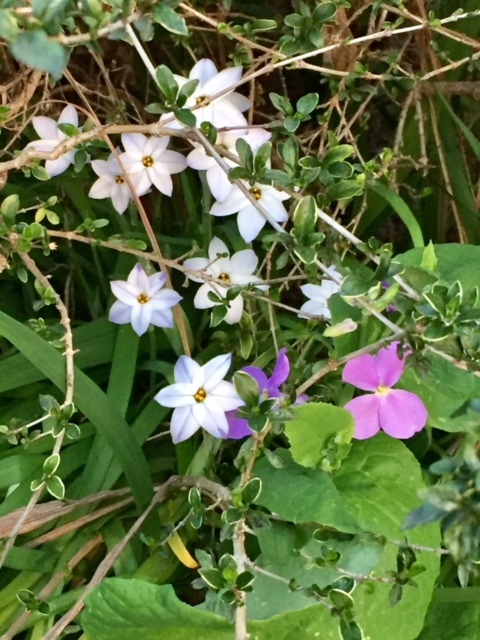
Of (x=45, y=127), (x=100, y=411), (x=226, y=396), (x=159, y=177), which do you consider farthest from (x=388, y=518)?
(x=45, y=127)

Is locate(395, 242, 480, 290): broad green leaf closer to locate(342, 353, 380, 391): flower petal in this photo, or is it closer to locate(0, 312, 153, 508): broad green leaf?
locate(342, 353, 380, 391): flower petal

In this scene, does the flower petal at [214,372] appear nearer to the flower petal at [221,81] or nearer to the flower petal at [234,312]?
the flower petal at [234,312]

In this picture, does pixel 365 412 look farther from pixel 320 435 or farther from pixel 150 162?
pixel 150 162

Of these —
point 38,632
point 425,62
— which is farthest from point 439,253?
point 38,632

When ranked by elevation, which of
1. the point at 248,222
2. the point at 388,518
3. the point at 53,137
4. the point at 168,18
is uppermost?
the point at 168,18

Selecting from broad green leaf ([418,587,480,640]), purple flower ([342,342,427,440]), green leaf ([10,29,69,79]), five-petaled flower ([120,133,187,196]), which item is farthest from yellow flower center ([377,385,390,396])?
green leaf ([10,29,69,79])

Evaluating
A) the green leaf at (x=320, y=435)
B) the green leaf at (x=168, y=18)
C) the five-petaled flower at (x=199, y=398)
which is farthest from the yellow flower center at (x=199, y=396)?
the green leaf at (x=168, y=18)
